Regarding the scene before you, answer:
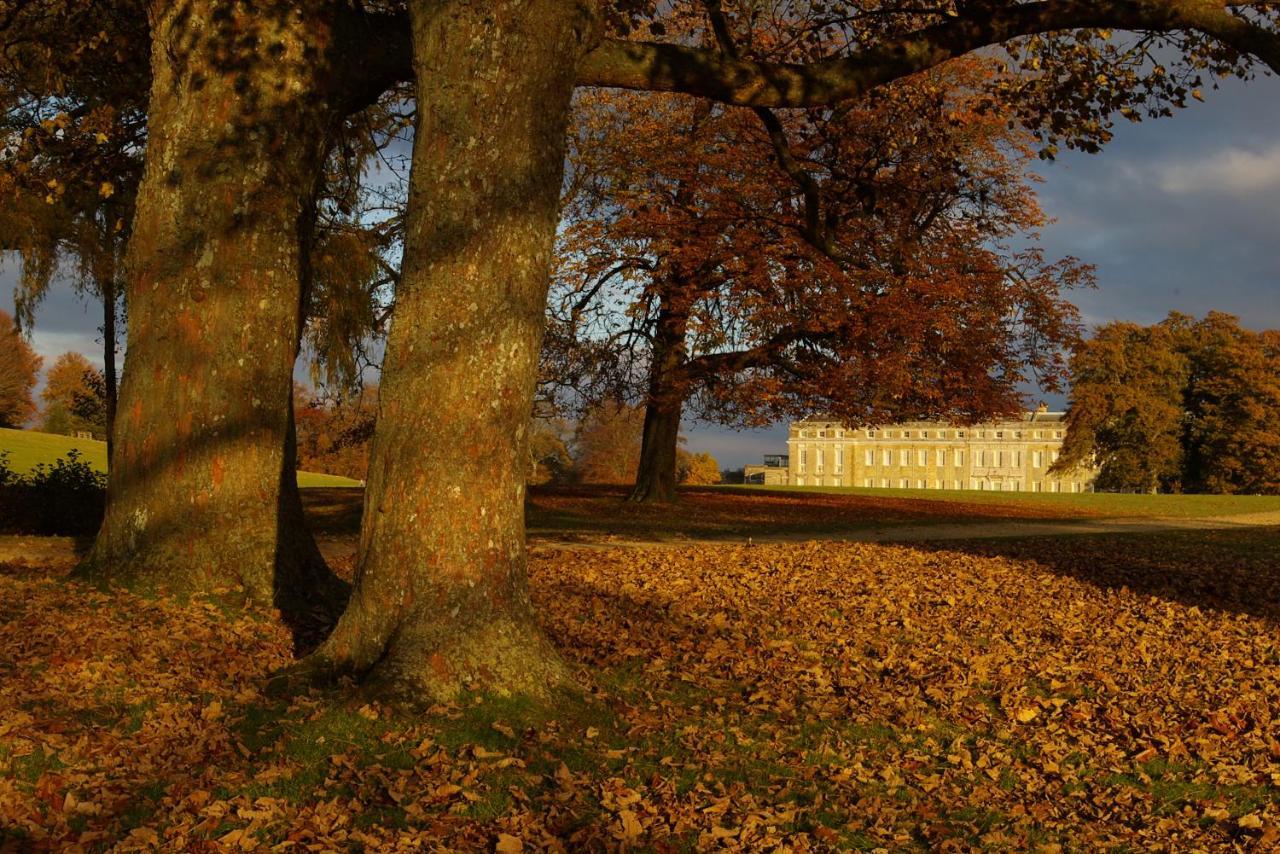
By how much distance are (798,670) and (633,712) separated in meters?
1.75

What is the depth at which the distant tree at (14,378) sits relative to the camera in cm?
5900

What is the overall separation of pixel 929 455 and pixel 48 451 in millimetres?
71077

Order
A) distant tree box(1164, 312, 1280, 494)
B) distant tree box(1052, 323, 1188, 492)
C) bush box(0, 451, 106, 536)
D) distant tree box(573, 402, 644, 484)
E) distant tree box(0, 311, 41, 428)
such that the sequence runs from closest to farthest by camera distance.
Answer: bush box(0, 451, 106, 536) → distant tree box(1164, 312, 1280, 494) → distant tree box(573, 402, 644, 484) → distant tree box(1052, 323, 1188, 492) → distant tree box(0, 311, 41, 428)

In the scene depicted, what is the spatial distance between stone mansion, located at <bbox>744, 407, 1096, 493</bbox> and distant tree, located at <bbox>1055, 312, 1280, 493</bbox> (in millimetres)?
33331

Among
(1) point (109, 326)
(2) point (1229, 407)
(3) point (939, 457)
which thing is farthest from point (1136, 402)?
(1) point (109, 326)

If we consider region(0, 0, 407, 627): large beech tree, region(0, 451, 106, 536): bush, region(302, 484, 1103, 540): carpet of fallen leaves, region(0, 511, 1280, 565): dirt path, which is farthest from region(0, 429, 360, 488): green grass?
region(0, 0, 407, 627): large beech tree

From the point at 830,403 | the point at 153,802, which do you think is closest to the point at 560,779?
the point at 153,802

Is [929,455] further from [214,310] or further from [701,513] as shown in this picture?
[214,310]

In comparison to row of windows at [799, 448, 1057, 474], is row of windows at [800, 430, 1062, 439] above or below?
above

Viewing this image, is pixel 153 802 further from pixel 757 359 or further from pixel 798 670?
pixel 757 359

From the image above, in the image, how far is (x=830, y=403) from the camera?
21.7m

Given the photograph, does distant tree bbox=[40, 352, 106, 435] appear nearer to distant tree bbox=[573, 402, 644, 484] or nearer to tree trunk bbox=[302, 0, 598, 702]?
distant tree bbox=[573, 402, 644, 484]

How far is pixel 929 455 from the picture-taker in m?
92.6

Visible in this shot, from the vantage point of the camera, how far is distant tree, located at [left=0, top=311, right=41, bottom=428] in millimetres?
59000
